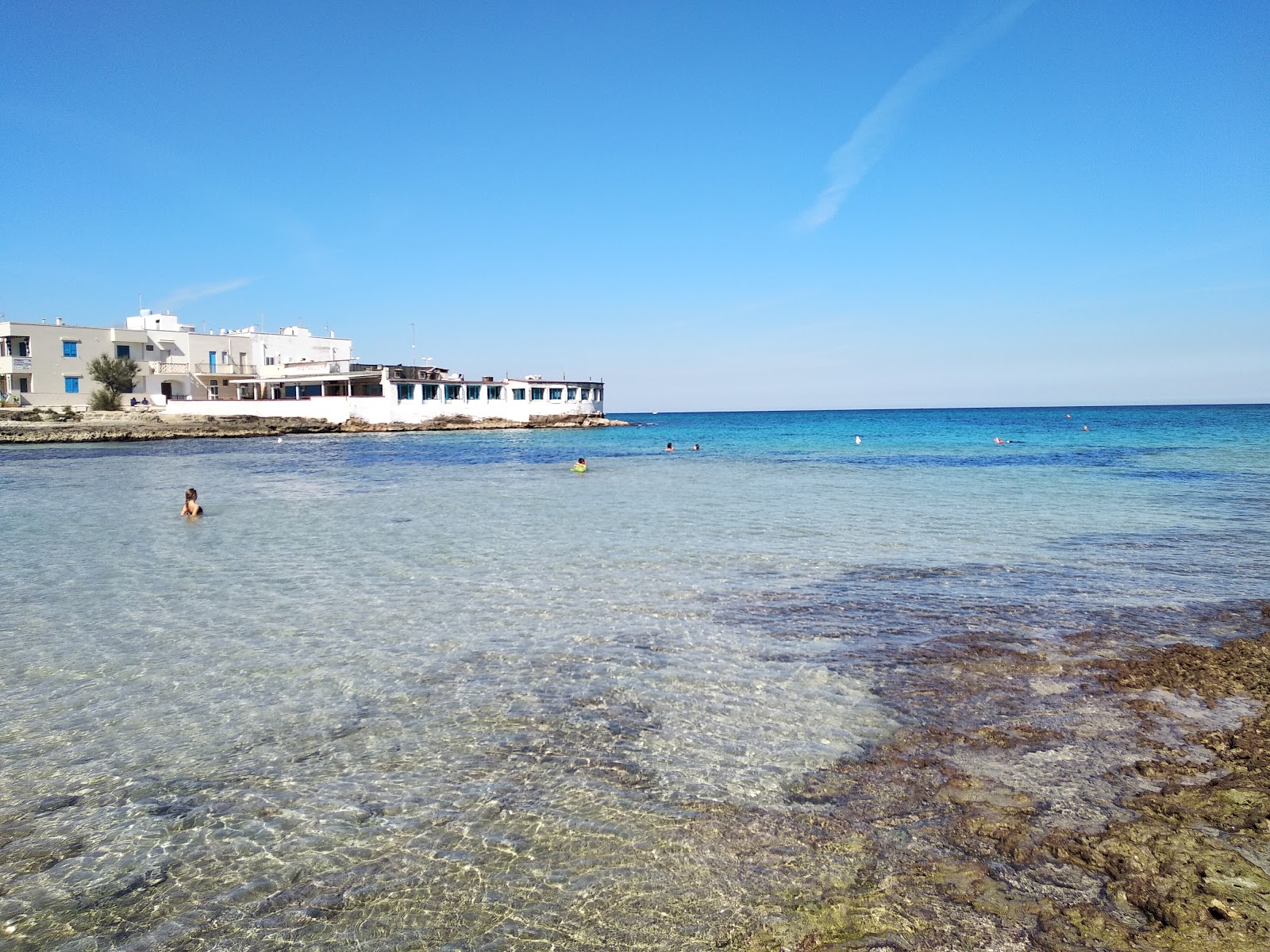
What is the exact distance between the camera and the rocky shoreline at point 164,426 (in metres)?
55.6

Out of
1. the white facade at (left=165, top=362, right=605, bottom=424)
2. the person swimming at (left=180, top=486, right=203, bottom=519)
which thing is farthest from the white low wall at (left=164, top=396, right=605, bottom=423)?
the person swimming at (left=180, top=486, right=203, bottom=519)

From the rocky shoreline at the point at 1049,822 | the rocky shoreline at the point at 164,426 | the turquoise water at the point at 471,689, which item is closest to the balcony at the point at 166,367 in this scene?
the rocky shoreline at the point at 164,426

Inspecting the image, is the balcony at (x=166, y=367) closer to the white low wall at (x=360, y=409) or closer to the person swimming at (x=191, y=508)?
the white low wall at (x=360, y=409)

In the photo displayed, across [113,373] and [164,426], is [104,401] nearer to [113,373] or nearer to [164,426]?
[113,373]

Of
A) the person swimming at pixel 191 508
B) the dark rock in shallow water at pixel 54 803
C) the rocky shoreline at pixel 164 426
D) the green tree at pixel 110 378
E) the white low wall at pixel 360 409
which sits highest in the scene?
the green tree at pixel 110 378

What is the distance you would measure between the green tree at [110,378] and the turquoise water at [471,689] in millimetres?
58407

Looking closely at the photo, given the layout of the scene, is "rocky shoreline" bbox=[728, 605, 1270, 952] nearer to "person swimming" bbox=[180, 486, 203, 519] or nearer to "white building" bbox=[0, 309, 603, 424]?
"person swimming" bbox=[180, 486, 203, 519]

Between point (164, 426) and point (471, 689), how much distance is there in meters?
68.4

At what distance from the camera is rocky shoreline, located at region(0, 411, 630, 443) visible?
55562 millimetres

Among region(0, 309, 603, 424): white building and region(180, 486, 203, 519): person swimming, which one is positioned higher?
region(0, 309, 603, 424): white building

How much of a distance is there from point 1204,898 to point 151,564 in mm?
15237

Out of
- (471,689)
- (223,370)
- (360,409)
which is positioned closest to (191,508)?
(471,689)

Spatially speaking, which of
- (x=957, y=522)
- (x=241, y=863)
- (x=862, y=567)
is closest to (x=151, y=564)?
(x=241, y=863)

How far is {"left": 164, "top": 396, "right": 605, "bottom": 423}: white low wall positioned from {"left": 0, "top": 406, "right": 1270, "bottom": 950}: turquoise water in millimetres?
59005
